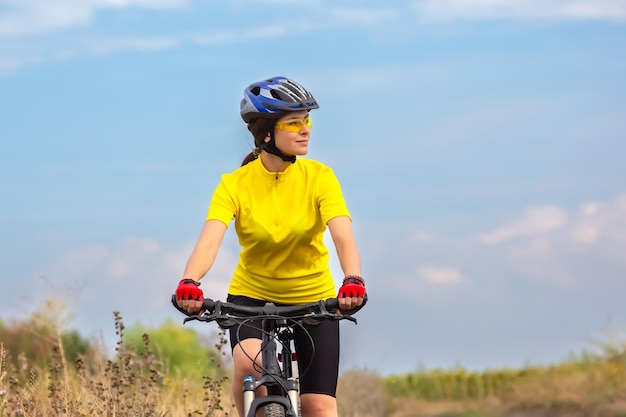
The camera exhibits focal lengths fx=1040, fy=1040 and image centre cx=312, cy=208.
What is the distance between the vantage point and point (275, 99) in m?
6.18

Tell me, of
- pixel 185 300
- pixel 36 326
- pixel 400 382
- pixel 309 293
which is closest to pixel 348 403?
pixel 400 382

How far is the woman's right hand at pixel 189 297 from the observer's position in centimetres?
538

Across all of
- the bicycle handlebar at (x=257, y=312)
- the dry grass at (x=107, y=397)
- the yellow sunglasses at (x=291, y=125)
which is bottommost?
the bicycle handlebar at (x=257, y=312)

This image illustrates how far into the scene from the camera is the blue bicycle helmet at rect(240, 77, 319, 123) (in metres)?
6.16

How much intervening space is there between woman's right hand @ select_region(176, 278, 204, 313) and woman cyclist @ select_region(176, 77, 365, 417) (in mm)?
555

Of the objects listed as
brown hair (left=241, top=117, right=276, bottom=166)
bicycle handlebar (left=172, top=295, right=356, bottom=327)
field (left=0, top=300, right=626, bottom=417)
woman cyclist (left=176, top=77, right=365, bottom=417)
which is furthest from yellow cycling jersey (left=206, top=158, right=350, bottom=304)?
field (left=0, top=300, right=626, bottom=417)

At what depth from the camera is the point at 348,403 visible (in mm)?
14211

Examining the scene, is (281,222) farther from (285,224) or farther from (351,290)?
(351,290)

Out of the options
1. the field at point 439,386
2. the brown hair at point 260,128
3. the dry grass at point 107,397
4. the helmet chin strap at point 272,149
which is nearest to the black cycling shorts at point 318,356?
the helmet chin strap at point 272,149

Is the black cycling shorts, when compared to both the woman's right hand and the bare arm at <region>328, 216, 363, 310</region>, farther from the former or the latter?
the woman's right hand

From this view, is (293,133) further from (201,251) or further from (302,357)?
(302,357)

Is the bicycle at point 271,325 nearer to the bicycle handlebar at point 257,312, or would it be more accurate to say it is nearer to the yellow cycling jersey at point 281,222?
the bicycle handlebar at point 257,312

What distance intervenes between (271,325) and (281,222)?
75 centimetres

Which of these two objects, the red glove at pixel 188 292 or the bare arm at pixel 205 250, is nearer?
the red glove at pixel 188 292
